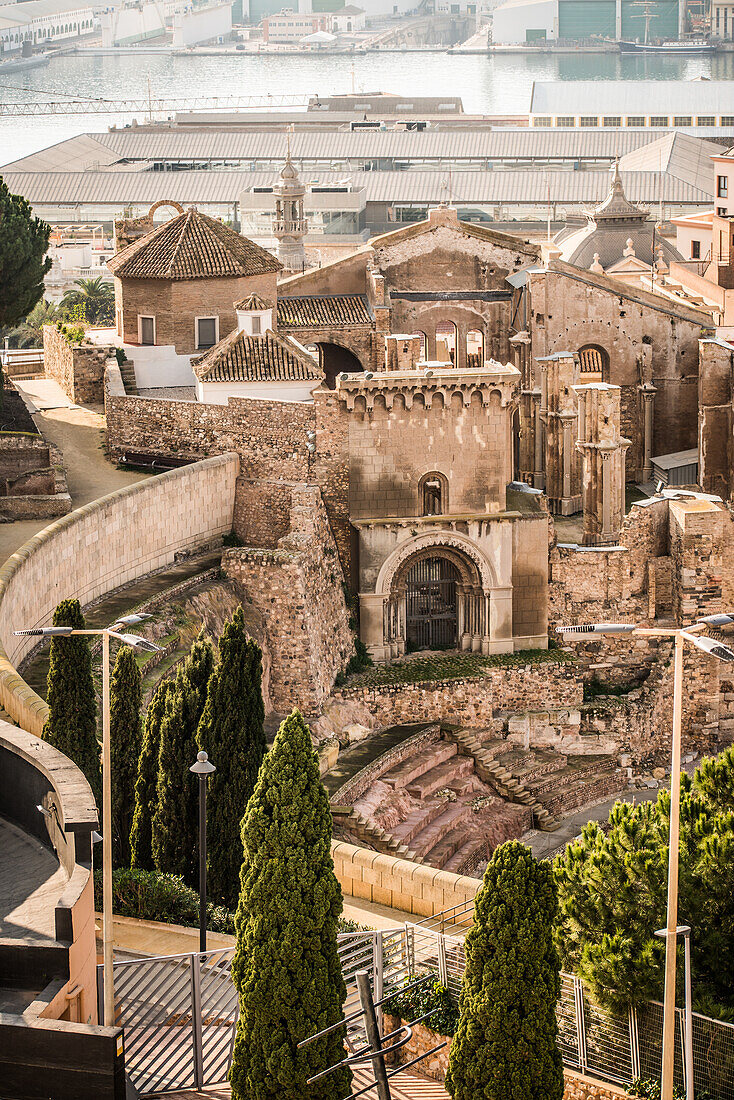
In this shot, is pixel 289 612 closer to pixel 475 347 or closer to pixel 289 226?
pixel 475 347

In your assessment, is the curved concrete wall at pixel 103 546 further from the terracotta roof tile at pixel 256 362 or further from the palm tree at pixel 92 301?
the palm tree at pixel 92 301

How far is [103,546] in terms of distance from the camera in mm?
40938

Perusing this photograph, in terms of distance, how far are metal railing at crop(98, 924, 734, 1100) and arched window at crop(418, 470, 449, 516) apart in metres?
22.4

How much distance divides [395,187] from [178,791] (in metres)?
92.4

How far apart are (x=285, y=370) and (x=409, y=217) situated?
63.0 metres

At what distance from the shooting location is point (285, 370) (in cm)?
4912

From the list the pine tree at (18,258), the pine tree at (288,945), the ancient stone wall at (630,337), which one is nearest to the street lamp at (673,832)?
the pine tree at (288,945)

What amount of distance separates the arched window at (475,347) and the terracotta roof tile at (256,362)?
11.9 meters

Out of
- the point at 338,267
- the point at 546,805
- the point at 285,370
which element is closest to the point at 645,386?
the point at 338,267

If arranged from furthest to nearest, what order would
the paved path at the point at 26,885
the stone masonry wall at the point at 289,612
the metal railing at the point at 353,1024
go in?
the stone masonry wall at the point at 289,612, the metal railing at the point at 353,1024, the paved path at the point at 26,885

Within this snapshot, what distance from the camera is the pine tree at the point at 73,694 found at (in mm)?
30875

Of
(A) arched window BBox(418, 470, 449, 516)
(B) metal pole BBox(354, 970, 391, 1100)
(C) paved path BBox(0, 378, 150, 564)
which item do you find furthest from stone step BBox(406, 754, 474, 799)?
(B) metal pole BBox(354, 970, 391, 1100)

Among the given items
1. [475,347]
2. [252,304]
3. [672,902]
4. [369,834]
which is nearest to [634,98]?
[475,347]

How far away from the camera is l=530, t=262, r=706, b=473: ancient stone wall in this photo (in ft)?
191
